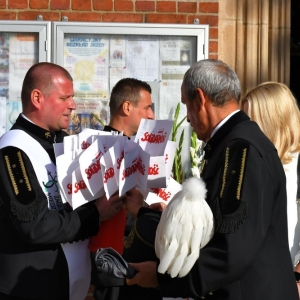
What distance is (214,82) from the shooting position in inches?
133

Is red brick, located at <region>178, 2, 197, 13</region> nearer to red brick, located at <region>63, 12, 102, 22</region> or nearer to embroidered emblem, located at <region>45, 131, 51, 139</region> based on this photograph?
red brick, located at <region>63, 12, 102, 22</region>

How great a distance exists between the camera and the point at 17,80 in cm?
690

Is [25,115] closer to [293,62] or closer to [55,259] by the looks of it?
[55,259]

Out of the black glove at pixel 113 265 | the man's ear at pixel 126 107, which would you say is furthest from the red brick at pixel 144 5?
the black glove at pixel 113 265

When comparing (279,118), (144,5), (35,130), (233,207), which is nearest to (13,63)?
(144,5)

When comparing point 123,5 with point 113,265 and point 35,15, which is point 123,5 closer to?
point 35,15

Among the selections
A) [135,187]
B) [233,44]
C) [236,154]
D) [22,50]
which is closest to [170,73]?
[233,44]

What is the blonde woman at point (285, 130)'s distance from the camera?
177 inches

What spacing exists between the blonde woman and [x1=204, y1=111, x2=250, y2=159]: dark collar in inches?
42.8

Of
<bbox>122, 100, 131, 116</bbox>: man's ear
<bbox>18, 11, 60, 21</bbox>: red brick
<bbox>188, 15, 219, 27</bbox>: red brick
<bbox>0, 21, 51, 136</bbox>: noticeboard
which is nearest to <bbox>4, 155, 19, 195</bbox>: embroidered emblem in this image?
<bbox>122, 100, 131, 116</bbox>: man's ear

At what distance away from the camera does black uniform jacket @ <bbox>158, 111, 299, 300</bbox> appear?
10.3 feet

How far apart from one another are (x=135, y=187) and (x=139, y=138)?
0.26m

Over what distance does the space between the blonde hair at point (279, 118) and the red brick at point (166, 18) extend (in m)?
2.52

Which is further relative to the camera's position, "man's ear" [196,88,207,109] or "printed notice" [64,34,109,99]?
"printed notice" [64,34,109,99]
